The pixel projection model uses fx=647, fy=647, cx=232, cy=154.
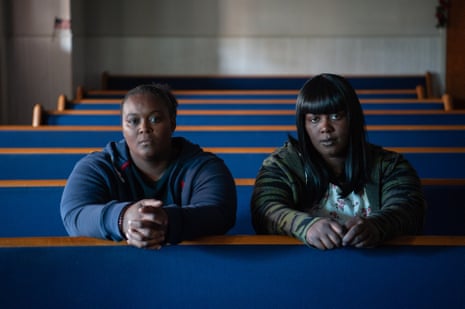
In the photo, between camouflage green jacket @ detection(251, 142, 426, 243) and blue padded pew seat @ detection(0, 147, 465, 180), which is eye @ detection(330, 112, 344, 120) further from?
blue padded pew seat @ detection(0, 147, 465, 180)

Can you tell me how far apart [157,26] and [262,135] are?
16.6 feet

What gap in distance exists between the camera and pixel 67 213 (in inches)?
66.1

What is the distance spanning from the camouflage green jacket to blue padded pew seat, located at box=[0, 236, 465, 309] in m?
0.20

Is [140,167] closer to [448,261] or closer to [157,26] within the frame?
[448,261]

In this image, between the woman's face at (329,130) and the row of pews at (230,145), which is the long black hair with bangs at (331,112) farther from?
the row of pews at (230,145)

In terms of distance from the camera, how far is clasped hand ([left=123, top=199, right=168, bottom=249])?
1378 mm

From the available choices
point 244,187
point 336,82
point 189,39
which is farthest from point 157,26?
point 336,82

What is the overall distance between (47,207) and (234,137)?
1438mm

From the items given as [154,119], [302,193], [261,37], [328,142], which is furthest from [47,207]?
[261,37]

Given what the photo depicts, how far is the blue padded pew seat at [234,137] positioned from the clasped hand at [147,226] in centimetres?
213

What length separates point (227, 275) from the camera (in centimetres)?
141

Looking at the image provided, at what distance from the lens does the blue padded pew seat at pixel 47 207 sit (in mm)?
2271

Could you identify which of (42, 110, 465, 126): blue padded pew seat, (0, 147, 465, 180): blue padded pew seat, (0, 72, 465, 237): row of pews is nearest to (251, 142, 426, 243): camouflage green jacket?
(0, 72, 465, 237): row of pews

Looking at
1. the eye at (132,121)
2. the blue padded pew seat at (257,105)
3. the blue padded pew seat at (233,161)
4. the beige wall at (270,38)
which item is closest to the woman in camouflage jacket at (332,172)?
the eye at (132,121)
